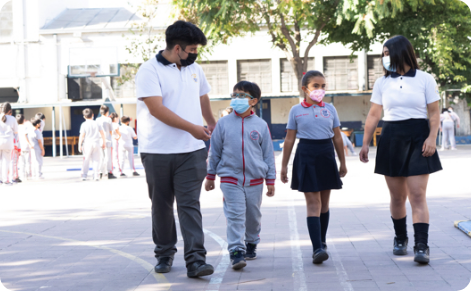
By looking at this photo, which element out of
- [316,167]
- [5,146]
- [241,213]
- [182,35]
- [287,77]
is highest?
[287,77]

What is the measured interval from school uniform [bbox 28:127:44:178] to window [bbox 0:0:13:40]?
22.1 meters

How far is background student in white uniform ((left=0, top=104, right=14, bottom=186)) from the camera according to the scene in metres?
14.3

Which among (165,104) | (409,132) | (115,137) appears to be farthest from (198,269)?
(115,137)

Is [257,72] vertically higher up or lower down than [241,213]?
higher up

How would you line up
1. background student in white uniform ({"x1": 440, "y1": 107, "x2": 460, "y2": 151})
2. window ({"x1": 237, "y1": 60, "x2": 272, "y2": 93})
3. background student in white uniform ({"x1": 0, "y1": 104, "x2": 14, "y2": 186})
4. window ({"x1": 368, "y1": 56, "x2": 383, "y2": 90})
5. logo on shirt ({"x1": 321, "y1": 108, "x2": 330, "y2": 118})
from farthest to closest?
1. window ({"x1": 237, "y1": 60, "x2": 272, "y2": 93})
2. window ({"x1": 368, "y1": 56, "x2": 383, "y2": 90})
3. background student in white uniform ({"x1": 440, "y1": 107, "x2": 460, "y2": 151})
4. background student in white uniform ({"x1": 0, "y1": 104, "x2": 14, "y2": 186})
5. logo on shirt ({"x1": 321, "y1": 108, "x2": 330, "y2": 118})

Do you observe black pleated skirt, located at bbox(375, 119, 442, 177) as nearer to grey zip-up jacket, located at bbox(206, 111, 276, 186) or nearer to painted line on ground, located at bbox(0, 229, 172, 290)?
grey zip-up jacket, located at bbox(206, 111, 276, 186)

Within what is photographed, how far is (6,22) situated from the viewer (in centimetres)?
3619

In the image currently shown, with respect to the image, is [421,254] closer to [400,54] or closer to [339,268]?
[339,268]

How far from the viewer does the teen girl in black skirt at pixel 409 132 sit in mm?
5121

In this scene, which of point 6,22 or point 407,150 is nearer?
point 407,150

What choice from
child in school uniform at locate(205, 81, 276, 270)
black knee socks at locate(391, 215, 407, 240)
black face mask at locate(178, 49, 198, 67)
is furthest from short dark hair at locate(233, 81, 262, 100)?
black knee socks at locate(391, 215, 407, 240)

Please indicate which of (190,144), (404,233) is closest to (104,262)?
(190,144)

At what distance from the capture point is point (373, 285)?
14.6 feet

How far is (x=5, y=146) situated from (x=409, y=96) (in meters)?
11.9
